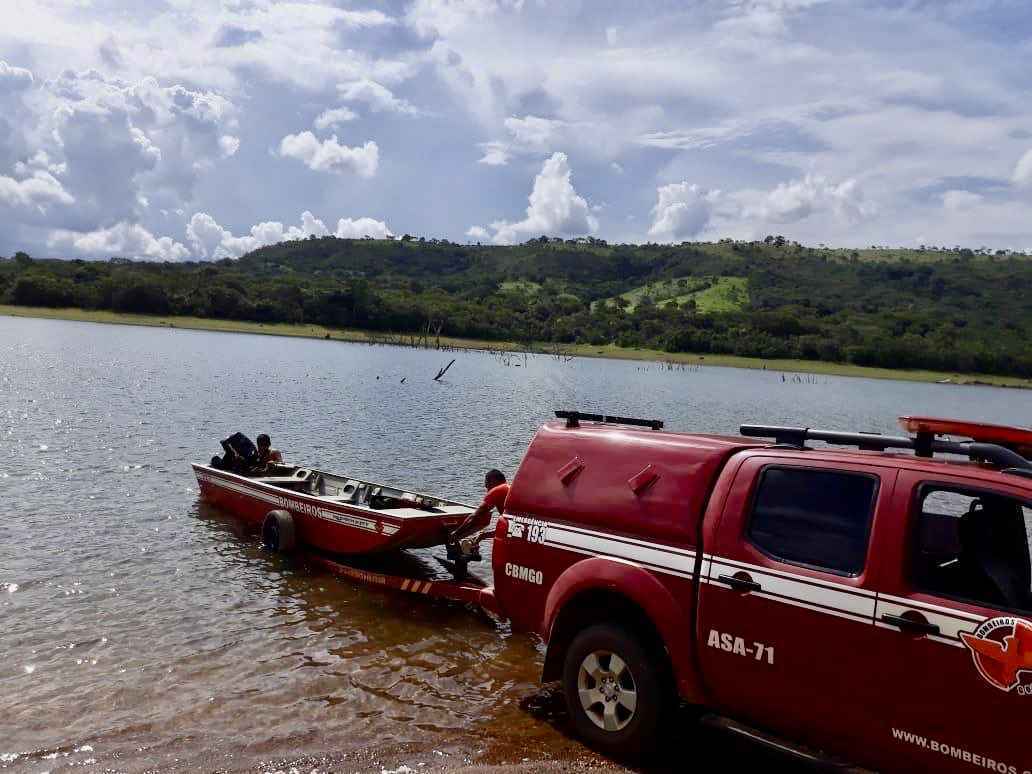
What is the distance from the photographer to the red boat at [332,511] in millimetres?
12133

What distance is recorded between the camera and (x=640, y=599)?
19.9ft

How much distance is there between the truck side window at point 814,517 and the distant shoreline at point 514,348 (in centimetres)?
12791

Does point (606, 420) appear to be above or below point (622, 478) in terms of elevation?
above

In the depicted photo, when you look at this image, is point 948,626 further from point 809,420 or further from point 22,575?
point 809,420

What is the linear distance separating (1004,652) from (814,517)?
54.1 inches

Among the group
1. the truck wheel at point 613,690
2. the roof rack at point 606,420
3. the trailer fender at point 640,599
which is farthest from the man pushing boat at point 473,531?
the truck wheel at point 613,690

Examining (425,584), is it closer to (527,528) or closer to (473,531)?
(473,531)

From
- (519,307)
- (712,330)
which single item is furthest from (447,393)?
(519,307)

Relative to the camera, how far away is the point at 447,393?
5459 cm

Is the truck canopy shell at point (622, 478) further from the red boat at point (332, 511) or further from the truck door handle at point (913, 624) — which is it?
the red boat at point (332, 511)

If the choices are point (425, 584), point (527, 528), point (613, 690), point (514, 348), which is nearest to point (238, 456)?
point (425, 584)

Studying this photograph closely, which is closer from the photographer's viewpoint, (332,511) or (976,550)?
(976,550)

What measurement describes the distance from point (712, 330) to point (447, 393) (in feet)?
376

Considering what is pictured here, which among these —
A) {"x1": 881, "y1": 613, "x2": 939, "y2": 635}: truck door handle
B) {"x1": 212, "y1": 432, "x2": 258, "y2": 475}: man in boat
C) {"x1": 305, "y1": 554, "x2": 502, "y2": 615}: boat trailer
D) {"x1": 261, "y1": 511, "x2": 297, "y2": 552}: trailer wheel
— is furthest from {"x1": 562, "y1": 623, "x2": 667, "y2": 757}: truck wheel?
{"x1": 212, "y1": 432, "x2": 258, "y2": 475}: man in boat
